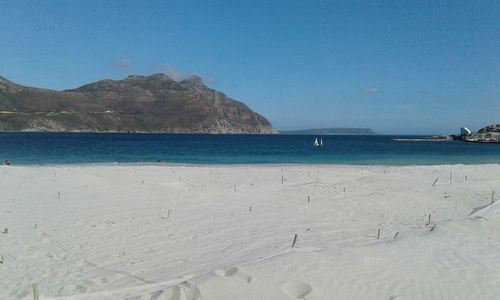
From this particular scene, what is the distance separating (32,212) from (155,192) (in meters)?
5.76

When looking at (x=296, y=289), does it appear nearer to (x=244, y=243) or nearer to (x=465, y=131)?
(x=244, y=243)

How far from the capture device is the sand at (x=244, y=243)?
19.9ft

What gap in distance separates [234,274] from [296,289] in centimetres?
105

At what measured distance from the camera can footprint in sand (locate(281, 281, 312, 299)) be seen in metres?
5.58

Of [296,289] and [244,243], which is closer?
[296,289]

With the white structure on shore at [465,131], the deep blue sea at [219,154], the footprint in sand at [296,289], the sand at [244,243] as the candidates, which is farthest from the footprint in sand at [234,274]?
the white structure on shore at [465,131]

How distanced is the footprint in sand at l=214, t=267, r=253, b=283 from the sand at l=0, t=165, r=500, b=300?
3 centimetres

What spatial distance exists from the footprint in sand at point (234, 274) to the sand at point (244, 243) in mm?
33

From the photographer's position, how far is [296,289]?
5.72m

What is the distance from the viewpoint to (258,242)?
376 inches

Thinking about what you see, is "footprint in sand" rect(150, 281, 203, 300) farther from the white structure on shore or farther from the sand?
the white structure on shore

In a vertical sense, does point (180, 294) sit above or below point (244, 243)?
above

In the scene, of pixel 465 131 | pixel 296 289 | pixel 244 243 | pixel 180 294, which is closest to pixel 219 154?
pixel 244 243

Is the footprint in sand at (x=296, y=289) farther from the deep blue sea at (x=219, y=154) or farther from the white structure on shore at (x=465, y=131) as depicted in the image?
the white structure on shore at (x=465, y=131)
